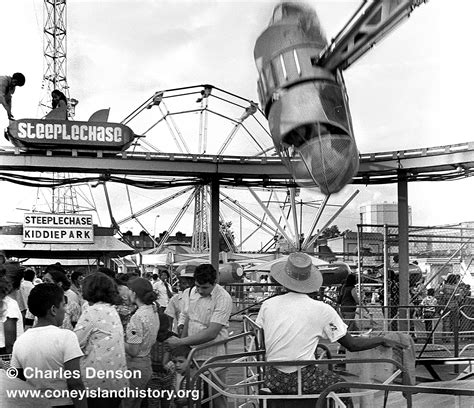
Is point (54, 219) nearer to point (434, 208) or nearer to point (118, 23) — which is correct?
point (434, 208)

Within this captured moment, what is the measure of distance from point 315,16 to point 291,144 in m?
0.50

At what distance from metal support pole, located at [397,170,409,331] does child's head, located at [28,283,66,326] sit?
933 cm

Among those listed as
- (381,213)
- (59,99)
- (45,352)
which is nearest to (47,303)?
(45,352)

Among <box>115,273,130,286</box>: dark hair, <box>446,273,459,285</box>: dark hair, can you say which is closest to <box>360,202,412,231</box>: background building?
<box>446,273,459,285</box>: dark hair

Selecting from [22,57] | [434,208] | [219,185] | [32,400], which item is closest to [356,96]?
[32,400]

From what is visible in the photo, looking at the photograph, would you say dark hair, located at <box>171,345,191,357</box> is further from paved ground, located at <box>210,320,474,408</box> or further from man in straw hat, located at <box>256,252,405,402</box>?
paved ground, located at <box>210,320,474,408</box>

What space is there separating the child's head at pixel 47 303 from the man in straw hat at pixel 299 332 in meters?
1.30

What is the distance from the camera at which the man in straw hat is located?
399cm

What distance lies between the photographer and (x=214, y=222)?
1339cm

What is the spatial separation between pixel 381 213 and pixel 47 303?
13199 mm

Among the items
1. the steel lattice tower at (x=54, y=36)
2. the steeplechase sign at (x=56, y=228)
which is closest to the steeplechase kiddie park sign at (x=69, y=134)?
the steel lattice tower at (x=54, y=36)

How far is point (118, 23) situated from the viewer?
165 inches

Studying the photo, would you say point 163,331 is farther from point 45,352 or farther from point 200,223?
point 200,223

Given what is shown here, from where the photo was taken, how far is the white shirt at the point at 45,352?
335 centimetres
